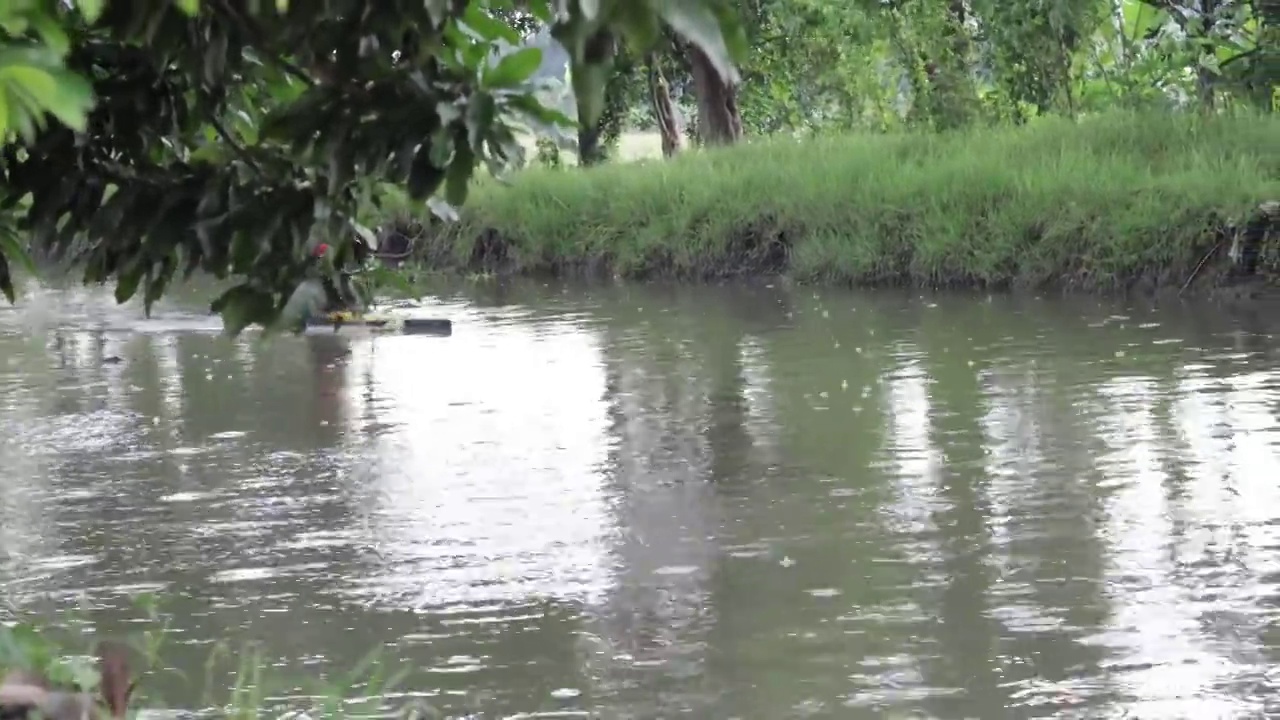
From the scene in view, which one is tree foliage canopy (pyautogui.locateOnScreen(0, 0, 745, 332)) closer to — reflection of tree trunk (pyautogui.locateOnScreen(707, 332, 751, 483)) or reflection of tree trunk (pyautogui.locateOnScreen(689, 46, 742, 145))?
reflection of tree trunk (pyautogui.locateOnScreen(707, 332, 751, 483))

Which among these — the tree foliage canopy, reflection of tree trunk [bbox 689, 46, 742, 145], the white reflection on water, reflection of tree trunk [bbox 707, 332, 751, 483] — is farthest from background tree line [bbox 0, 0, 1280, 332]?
reflection of tree trunk [bbox 689, 46, 742, 145]

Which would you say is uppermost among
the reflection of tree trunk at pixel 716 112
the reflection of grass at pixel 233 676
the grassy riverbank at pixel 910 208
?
the reflection of tree trunk at pixel 716 112

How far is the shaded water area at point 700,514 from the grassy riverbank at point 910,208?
1548 mm

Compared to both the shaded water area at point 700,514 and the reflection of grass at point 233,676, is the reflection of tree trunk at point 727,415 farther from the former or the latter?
the reflection of grass at point 233,676

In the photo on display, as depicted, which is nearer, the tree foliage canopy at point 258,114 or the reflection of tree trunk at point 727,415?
the tree foliage canopy at point 258,114

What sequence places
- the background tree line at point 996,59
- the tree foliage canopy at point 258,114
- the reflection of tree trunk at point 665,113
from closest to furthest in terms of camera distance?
1. the tree foliage canopy at point 258,114
2. the background tree line at point 996,59
3. the reflection of tree trunk at point 665,113

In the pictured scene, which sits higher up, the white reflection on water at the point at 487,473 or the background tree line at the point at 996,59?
the background tree line at the point at 996,59

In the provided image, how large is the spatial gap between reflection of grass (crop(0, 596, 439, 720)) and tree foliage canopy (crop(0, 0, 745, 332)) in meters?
0.82

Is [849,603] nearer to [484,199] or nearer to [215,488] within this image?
[215,488]

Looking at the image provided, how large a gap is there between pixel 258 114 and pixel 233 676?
2.17 m

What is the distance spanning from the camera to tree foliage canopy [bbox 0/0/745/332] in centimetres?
263

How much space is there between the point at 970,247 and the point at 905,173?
1.56 meters

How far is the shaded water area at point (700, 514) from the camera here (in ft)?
20.8

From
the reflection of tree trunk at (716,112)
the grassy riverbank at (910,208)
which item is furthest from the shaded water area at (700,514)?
the reflection of tree trunk at (716,112)
